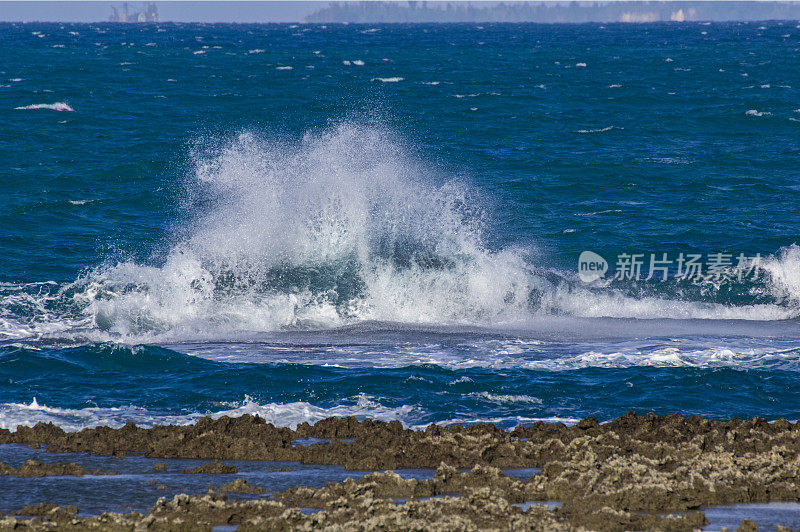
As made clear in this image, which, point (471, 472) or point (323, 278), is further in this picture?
point (323, 278)

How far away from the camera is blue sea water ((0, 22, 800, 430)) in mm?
10141

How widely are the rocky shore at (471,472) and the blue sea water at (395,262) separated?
113 cm

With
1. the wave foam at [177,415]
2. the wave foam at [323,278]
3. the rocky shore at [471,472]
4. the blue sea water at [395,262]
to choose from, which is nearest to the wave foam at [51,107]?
the blue sea water at [395,262]

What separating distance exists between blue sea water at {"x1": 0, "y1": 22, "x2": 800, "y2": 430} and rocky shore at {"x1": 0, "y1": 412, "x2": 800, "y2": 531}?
3.70ft

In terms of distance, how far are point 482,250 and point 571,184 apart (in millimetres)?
6669

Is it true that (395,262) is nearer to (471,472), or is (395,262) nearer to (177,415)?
(177,415)

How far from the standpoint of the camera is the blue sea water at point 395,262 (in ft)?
33.3

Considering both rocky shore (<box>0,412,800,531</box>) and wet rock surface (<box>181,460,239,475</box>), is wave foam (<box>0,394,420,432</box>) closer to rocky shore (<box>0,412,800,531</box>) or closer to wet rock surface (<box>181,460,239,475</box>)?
rocky shore (<box>0,412,800,531</box>)

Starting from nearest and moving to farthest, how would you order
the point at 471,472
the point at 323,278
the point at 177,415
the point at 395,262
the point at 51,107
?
1. the point at 471,472
2. the point at 177,415
3. the point at 323,278
4. the point at 395,262
5. the point at 51,107

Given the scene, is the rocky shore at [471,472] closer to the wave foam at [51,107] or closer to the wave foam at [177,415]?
the wave foam at [177,415]

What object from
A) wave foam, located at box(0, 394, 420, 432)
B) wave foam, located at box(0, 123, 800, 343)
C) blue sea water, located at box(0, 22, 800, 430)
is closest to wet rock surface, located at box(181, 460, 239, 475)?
wave foam, located at box(0, 394, 420, 432)

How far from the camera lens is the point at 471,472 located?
6.66 m

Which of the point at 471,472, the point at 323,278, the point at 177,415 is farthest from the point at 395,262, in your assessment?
the point at 471,472

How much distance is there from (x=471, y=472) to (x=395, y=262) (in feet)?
28.6
